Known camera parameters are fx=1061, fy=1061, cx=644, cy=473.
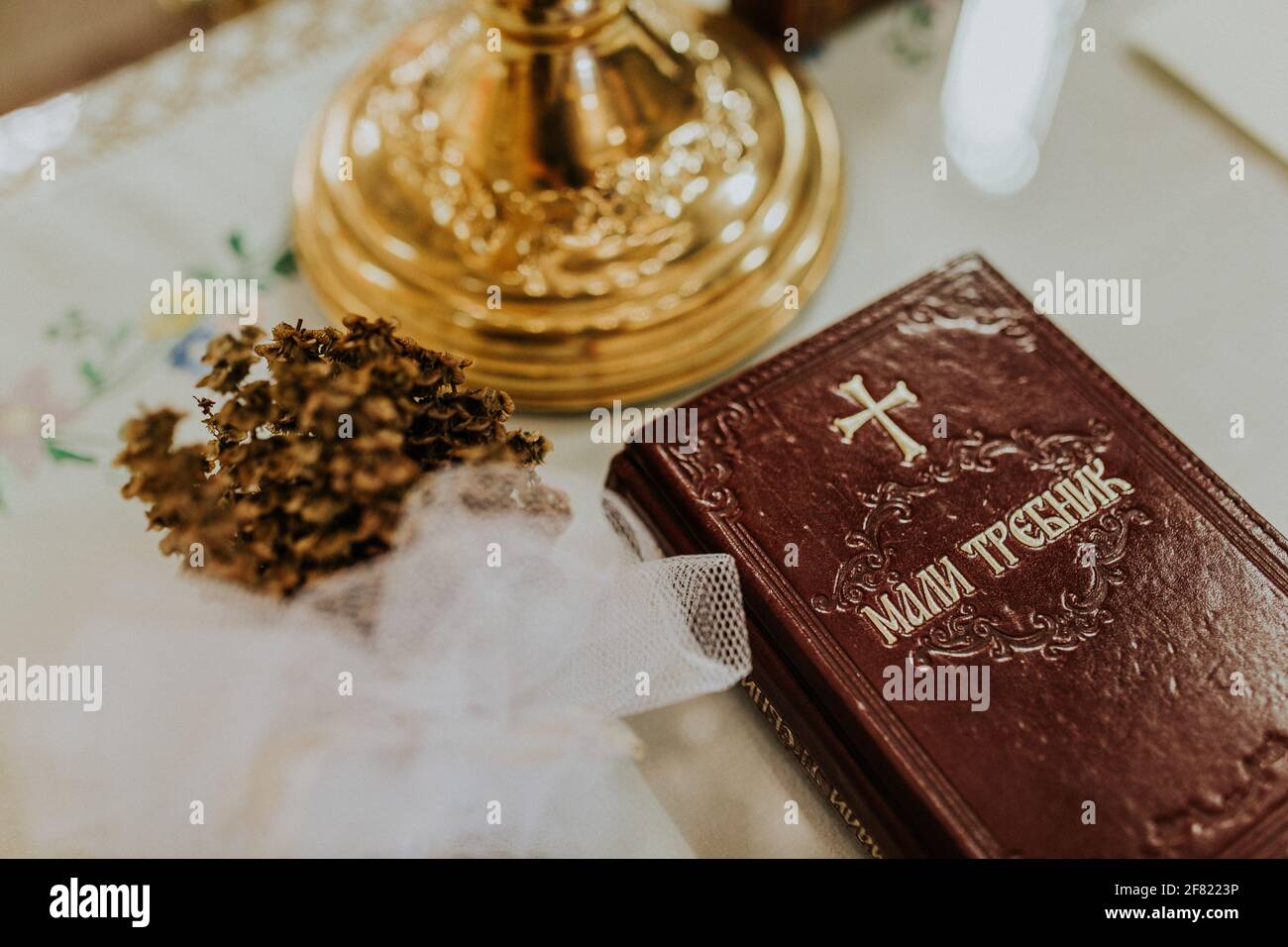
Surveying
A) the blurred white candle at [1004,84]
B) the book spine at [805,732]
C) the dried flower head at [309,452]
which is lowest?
the book spine at [805,732]

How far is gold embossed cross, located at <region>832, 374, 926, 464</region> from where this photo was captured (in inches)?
20.9

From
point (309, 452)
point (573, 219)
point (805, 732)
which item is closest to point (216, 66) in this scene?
point (573, 219)

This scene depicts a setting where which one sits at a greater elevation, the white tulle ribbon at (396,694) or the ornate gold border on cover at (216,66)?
the ornate gold border on cover at (216,66)

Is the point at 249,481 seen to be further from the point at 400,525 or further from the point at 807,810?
the point at 807,810

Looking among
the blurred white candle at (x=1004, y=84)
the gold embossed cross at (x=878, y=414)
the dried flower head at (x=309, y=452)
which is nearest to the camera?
the dried flower head at (x=309, y=452)

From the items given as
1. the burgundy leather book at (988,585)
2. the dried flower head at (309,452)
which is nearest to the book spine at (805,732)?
the burgundy leather book at (988,585)

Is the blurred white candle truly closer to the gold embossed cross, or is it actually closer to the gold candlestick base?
the gold candlestick base

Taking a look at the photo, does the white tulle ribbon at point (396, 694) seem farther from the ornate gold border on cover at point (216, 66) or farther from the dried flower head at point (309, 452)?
the ornate gold border on cover at point (216, 66)

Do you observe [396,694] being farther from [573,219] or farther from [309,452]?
[573,219]

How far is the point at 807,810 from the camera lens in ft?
1.76

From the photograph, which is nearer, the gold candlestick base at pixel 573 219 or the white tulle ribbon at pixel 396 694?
the white tulle ribbon at pixel 396 694

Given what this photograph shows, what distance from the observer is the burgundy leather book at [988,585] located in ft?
1.46

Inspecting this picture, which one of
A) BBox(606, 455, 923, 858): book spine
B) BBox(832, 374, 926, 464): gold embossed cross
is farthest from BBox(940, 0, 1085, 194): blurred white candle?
BBox(606, 455, 923, 858): book spine

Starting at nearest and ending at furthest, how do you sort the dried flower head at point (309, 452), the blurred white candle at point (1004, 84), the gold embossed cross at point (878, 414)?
the dried flower head at point (309, 452)
the gold embossed cross at point (878, 414)
the blurred white candle at point (1004, 84)
